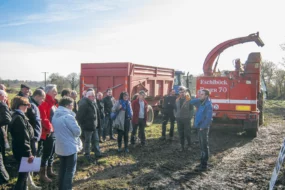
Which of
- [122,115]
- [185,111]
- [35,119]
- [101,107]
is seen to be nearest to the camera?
[35,119]

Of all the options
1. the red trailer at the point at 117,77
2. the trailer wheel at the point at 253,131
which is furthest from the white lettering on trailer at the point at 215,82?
the red trailer at the point at 117,77

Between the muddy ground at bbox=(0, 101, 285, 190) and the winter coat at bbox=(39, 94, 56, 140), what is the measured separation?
981 mm

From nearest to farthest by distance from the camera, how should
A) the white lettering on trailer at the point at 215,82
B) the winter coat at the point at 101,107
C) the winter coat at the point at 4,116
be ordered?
the winter coat at the point at 4,116, the winter coat at the point at 101,107, the white lettering on trailer at the point at 215,82

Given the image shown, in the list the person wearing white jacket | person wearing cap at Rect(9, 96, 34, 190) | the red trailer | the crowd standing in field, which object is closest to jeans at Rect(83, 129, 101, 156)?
the crowd standing in field

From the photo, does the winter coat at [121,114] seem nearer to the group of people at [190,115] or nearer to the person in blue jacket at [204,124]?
the group of people at [190,115]

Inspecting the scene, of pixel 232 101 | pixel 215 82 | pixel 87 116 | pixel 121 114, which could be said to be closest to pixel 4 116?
pixel 87 116

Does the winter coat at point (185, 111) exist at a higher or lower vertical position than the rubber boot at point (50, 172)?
higher

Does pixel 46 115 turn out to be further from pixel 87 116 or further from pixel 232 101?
pixel 232 101

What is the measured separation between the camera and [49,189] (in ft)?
15.5

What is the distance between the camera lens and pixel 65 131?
13.7ft

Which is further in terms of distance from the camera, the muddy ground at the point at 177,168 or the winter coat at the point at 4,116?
the muddy ground at the point at 177,168

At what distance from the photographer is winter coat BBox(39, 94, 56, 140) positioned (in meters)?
5.03

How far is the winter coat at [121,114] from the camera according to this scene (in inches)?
279

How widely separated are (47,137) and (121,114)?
2.39 m
